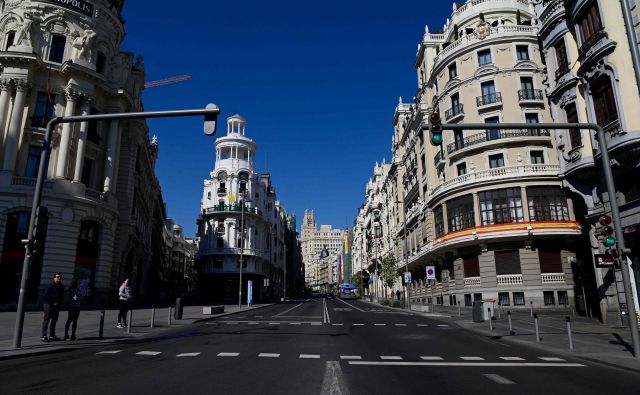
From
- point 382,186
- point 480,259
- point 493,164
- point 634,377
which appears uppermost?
point 382,186

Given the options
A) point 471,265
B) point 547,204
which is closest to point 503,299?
point 471,265

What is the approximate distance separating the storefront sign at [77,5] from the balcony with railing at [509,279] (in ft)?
127

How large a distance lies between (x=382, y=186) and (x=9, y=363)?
6804cm

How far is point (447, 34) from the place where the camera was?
41.7 meters

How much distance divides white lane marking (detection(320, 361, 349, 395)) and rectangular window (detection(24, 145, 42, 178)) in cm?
3039

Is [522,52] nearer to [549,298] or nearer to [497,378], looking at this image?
Answer: [549,298]

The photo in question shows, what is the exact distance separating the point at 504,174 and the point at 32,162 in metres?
35.6

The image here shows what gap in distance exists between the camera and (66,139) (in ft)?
102

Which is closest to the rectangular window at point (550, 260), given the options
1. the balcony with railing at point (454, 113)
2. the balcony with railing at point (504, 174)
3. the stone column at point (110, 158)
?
the balcony with railing at point (504, 174)

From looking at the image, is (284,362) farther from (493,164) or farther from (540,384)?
(493,164)

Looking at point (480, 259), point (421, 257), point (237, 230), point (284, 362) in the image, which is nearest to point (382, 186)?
point (237, 230)

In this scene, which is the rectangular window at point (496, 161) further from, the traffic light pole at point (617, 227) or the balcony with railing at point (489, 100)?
the traffic light pole at point (617, 227)

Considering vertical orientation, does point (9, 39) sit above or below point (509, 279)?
above

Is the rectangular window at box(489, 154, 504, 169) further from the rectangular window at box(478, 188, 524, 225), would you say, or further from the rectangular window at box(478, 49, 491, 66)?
the rectangular window at box(478, 49, 491, 66)
